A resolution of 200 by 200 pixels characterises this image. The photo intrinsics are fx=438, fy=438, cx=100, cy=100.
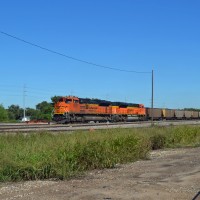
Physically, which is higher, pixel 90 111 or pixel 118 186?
pixel 90 111

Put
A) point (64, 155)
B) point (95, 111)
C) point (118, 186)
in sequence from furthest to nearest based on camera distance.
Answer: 1. point (95, 111)
2. point (64, 155)
3. point (118, 186)

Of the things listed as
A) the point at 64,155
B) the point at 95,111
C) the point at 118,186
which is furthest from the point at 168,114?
the point at 118,186

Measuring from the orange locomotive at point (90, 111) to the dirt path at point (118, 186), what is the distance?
151ft

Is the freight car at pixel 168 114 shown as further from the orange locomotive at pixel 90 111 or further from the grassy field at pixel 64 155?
the grassy field at pixel 64 155

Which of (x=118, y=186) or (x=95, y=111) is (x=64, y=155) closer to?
(x=118, y=186)

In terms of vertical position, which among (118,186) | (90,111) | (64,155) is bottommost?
(118,186)

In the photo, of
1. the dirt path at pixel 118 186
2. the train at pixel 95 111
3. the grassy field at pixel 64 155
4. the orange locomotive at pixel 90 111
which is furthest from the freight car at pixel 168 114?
the dirt path at pixel 118 186

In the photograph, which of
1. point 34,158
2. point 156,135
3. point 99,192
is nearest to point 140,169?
point 34,158

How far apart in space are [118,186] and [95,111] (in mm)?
56990

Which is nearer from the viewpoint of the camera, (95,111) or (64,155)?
(64,155)

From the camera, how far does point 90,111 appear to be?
218 ft

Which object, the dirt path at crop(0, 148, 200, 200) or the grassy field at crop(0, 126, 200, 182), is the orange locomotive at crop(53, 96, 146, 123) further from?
the dirt path at crop(0, 148, 200, 200)

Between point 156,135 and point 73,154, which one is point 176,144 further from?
point 73,154

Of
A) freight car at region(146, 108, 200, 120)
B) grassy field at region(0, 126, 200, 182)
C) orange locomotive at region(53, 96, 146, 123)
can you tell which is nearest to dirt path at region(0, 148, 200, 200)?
grassy field at region(0, 126, 200, 182)
